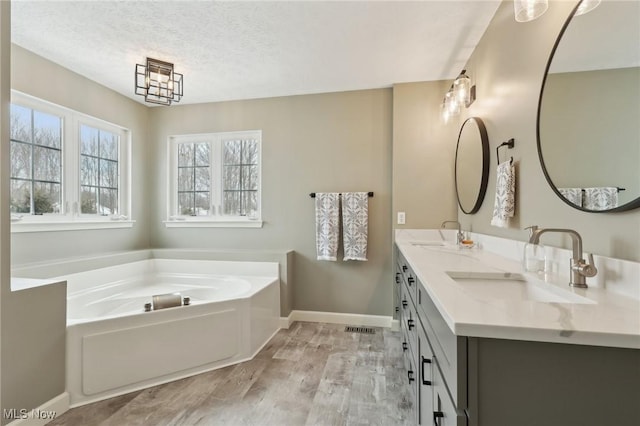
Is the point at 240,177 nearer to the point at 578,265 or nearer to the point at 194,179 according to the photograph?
the point at 194,179

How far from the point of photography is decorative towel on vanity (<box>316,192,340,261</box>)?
286cm

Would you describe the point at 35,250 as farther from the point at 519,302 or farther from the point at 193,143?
the point at 519,302

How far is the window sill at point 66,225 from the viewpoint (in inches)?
85.1

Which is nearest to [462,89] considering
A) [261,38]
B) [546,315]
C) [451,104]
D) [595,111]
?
[451,104]

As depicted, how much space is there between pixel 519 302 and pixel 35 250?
324 centimetres

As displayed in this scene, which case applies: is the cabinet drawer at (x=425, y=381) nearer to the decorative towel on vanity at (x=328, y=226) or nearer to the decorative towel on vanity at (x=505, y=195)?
the decorative towel on vanity at (x=505, y=195)

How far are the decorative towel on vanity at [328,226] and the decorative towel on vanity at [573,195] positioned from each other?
6.33ft

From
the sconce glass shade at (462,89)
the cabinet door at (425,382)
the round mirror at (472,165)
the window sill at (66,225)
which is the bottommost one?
the cabinet door at (425,382)

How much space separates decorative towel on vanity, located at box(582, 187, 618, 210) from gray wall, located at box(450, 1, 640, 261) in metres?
0.04

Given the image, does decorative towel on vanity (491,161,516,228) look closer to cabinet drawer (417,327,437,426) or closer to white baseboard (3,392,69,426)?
cabinet drawer (417,327,437,426)

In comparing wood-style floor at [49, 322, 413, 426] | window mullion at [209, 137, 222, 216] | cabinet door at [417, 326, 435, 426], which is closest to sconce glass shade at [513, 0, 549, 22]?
cabinet door at [417, 326, 435, 426]

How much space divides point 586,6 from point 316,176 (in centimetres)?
228

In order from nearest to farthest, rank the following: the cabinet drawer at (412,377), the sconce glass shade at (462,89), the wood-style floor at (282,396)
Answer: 1. the cabinet drawer at (412,377)
2. the wood-style floor at (282,396)
3. the sconce glass shade at (462,89)

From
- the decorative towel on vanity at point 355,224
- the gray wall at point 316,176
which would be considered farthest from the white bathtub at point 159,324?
the decorative towel on vanity at point 355,224
